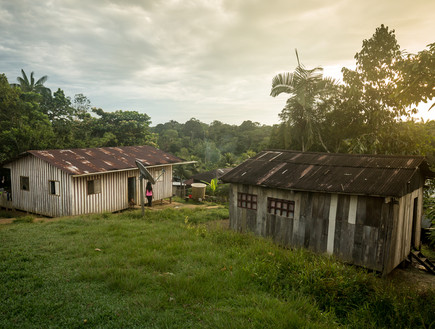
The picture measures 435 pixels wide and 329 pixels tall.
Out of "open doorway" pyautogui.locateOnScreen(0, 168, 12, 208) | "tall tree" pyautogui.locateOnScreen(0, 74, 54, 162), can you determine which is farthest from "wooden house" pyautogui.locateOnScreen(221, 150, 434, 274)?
"tall tree" pyautogui.locateOnScreen(0, 74, 54, 162)

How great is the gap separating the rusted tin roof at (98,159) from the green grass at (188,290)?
23.8 feet

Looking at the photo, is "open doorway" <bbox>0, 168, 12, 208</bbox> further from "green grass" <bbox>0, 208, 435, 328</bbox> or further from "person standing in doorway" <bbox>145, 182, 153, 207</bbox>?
"green grass" <bbox>0, 208, 435, 328</bbox>

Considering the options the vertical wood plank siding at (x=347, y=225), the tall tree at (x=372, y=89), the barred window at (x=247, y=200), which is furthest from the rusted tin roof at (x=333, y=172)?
the tall tree at (x=372, y=89)

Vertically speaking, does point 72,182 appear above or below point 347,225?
above

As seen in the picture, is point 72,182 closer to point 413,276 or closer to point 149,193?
point 149,193

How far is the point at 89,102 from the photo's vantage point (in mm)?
44344

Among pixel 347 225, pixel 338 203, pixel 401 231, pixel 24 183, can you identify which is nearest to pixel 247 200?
pixel 338 203

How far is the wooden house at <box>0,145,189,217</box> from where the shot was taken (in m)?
15.0

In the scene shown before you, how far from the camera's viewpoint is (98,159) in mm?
17359

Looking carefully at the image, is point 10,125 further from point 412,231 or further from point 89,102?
point 412,231

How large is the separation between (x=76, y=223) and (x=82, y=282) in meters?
6.57

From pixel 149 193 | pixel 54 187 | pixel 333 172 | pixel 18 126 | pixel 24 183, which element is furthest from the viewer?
pixel 18 126

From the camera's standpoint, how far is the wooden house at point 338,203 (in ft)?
28.3

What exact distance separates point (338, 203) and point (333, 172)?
130 centimetres
